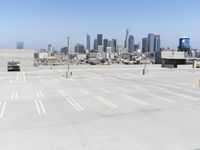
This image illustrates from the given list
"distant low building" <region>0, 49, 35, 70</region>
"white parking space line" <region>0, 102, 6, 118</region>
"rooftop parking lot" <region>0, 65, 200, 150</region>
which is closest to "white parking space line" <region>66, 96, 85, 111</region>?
"rooftop parking lot" <region>0, 65, 200, 150</region>

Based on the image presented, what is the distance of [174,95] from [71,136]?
13.7m

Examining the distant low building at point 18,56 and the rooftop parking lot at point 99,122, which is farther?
the distant low building at point 18,56

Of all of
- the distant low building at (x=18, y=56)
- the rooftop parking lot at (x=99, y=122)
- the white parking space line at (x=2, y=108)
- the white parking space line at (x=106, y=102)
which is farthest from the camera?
the distant low building at (x=18, y=56)

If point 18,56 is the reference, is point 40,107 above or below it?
below

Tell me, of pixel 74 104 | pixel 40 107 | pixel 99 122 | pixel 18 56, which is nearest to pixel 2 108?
pixel 40 107

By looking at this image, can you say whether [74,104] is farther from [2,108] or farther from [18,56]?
[18,56]

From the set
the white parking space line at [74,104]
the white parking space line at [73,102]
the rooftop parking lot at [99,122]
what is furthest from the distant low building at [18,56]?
the white parking space line at [74,104]

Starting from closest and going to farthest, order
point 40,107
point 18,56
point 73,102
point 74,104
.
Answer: point 40,107
point 74,104
point 73,102
point 18,56

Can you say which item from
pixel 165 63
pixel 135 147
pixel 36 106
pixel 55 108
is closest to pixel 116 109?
pixel 55 108

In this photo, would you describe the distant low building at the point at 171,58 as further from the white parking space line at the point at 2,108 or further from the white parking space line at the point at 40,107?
the white parking space line at the point at 2,108

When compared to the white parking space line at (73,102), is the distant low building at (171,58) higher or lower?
higher

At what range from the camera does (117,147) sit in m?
10.3

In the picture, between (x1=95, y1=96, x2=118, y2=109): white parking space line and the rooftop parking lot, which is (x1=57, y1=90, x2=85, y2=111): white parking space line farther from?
(x1=95, y1=96, x2=118, y2=109): white parking space line

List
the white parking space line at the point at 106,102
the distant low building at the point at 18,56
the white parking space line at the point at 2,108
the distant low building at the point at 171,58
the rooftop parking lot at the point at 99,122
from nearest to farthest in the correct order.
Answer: the rooftop parking lot at the point at 99,122 → the white parking space line at the point at 2,108 → the white parking space line at the point at 106,102 → the distant low building at the point at 18,56 → the distant low building at the point at 171,58
